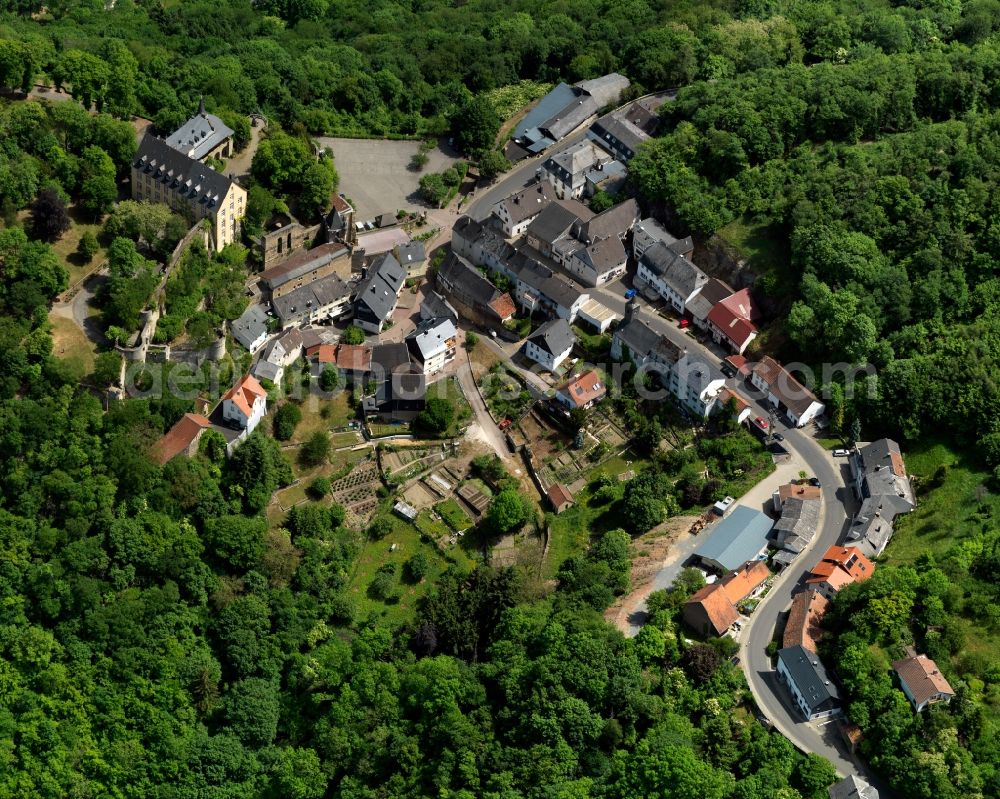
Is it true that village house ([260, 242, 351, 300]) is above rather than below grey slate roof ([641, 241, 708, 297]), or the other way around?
below

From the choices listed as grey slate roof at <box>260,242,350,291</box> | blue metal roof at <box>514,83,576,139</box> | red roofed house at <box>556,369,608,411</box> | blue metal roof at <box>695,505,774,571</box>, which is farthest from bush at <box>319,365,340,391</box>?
blue metal roof at <box>514,83,576,139</box>

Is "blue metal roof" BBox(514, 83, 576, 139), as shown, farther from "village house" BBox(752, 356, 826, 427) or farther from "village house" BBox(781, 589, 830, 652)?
"village house" BBox(781, 589, 830, 652)

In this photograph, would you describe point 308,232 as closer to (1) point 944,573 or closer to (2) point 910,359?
(2) point 910,359

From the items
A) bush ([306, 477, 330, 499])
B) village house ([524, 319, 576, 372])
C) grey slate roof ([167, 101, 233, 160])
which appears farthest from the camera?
grey slate roof ([167, 101, 233, 160])

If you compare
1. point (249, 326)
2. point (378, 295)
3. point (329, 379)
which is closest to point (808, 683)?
point (329, 379)

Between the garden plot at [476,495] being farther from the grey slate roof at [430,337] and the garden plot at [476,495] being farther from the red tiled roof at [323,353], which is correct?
the red tiled roof at [323,353]

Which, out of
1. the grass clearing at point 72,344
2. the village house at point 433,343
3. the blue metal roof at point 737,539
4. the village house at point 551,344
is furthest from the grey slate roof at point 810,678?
the grass clearing at point 72,344

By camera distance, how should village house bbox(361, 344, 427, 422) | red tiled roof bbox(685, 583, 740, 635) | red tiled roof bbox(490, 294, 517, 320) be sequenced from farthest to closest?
red tiled roof bbox(490, 294, 517, 320)
village house bbox(361, 344, 427, 422)
red tiled roof bbox(685, 583, 740, 635)
